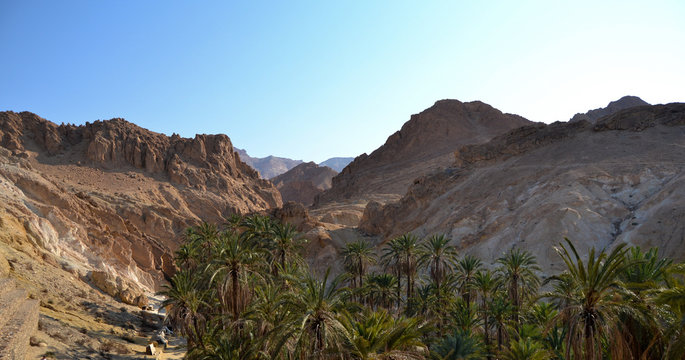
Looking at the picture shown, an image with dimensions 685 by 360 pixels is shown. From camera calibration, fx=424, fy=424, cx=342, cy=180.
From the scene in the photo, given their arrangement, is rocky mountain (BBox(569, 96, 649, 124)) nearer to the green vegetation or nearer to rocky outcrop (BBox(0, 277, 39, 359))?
the green vegetation

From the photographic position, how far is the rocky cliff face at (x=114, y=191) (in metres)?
46.1

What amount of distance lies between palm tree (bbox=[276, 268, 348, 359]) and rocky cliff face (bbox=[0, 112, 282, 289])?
3275 centimetres

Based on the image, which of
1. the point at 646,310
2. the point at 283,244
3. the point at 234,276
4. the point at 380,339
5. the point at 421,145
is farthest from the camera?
the point at 421,145

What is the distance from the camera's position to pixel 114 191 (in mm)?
75125

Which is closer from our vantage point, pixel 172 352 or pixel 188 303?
pixel 188 303

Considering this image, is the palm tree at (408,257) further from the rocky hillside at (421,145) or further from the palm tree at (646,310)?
the rocky hillside at (421,145)

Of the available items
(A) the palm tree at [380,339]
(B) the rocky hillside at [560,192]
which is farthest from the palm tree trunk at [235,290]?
(B) the rocky hillside at [560,192]

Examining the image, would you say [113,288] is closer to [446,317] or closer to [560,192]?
[446,317]

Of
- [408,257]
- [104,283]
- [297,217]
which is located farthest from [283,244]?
[297,217]

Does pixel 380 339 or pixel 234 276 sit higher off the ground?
pixel 234 276

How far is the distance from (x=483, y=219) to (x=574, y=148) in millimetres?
19630

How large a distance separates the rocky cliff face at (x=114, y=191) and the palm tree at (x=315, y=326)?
32.8 meters

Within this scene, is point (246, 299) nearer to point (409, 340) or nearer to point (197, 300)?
point (197, 300)

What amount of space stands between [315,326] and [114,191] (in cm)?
7414
